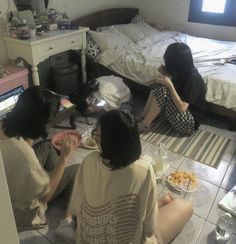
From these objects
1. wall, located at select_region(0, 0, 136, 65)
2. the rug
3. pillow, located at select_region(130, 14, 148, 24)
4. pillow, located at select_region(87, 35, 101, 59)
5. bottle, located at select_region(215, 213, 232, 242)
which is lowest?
the rug

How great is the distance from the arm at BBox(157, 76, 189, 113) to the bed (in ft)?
1.16

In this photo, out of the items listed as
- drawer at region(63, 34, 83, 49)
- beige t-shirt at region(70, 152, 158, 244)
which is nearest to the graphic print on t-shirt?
beige t-shirt at region(70, 152, 158, 244)

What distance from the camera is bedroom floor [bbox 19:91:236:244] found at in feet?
5.00

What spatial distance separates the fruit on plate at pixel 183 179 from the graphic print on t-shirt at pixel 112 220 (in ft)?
2.79

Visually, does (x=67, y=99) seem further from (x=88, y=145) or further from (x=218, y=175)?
(x=218, y=175)

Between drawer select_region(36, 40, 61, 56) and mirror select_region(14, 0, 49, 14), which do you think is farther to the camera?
mirror select_region(14, 0, 49, 14)

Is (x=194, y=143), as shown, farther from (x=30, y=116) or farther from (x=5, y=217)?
(x=5, y=217)

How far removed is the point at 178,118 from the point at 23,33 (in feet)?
5.20

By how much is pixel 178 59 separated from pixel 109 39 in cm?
114

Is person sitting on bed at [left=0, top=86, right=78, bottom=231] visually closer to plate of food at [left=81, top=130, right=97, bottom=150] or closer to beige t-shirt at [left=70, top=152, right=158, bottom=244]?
beige t-shirt at [left=70, top=152, right=158, bottom=244]

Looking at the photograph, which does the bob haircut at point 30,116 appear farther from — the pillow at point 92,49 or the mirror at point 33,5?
the pillow at point 92,49

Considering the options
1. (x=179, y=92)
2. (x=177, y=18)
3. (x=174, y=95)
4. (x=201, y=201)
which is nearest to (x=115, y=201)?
(x=201, y=201)

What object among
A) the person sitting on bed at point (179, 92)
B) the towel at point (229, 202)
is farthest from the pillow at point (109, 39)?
the towel at point (229, 202)

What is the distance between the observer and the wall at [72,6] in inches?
97.9
